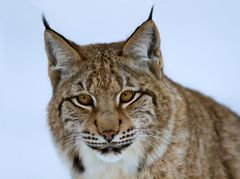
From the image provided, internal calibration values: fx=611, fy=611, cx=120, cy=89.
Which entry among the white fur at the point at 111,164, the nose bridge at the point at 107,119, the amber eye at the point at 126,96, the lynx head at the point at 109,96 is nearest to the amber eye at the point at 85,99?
the lynx head at the point at 109,96

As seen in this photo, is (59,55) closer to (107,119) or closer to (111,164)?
(107,119)

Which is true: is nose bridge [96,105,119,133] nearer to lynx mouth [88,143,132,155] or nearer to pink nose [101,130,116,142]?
pink nose [101,130,116,142]

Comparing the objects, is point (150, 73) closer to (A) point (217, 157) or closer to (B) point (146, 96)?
(B) point (146, 96)

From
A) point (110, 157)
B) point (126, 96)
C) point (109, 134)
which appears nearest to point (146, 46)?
point (126, 96)

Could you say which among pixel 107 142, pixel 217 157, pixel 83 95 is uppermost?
pixel 83 95

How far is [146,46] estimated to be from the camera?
20.5 feet

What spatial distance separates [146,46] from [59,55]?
96 cm

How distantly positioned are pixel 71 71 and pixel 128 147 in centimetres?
114

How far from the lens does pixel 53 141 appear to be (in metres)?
6.51

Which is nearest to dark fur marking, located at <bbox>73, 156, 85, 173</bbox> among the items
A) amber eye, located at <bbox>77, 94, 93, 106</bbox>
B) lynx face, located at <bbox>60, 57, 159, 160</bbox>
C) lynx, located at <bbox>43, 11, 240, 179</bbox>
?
lynx, located at <bbox>43, 11, 240, 179</bbox>

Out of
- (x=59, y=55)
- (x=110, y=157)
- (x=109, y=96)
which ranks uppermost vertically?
(x=59, y=55)

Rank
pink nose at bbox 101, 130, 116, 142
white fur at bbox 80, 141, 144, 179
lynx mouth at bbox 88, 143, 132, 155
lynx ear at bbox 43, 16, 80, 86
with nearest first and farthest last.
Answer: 1. pink nose at bbox 101, 130, 116, 142
2. lynx mouth at bbox 88, 143, 132, 155
3. white fur at bbox 80, 141, 144, 179
4. lynx ear at bbox 43, 16, 80, 86

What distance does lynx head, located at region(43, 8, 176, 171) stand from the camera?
5836mm

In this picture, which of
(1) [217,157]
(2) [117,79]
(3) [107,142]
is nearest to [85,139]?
(3) [107,142]
